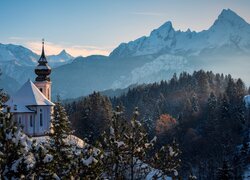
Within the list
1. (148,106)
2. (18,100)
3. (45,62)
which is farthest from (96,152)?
(148,106)

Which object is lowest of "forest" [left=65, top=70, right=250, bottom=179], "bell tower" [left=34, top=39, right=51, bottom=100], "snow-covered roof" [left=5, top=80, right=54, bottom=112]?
"forest" [left=65, top=70, right=250, bottom=179]

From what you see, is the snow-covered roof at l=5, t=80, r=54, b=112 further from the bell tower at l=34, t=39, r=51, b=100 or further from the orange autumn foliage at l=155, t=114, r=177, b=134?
the orange autumn foliage at l=155, t=114, r=177, b=134

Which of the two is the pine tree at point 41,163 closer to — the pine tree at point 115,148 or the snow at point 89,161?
the snow at point 89,161

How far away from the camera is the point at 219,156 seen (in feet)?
256

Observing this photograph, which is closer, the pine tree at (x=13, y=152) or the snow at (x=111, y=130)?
the pine tree at (x=13, y=152)

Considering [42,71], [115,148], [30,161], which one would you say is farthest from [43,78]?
[30,161]

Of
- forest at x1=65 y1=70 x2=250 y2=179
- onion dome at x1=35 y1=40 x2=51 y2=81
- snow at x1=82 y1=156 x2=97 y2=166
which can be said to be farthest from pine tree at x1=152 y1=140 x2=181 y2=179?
onion dome at x1=35 y1=40 x2=51 y2=81

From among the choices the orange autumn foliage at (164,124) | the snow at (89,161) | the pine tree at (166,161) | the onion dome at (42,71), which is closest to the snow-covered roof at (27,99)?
the onion dome at (42,71)

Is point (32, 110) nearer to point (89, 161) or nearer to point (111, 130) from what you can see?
point (111, 130)

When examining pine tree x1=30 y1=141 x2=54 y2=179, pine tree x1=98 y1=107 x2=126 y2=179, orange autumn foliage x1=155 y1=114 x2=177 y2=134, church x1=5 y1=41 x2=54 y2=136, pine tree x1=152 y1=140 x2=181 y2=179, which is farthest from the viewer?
orange autumn foliage x1=155 y1=114 x2=177 y2=134

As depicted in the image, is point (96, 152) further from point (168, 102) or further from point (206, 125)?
point (168, 102)

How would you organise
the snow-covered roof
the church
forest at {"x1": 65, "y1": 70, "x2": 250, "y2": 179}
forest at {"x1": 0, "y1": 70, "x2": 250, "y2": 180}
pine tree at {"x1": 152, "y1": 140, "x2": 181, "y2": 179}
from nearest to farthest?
forest at {"x1": 0, "y1": 70, "x2": 250, "y2": 180}, pine tree at {"x1": 152, "y1": 140, "x2": 181, "y2": 179}, the church, the snow-covered roof, forest at {"x1": 65, "y1": 70, "x2": 250, "y2": 179}

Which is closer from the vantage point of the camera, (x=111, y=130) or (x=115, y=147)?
(x=115, y=147)

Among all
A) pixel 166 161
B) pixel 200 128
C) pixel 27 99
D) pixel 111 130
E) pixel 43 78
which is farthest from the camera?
pixel 200 128
